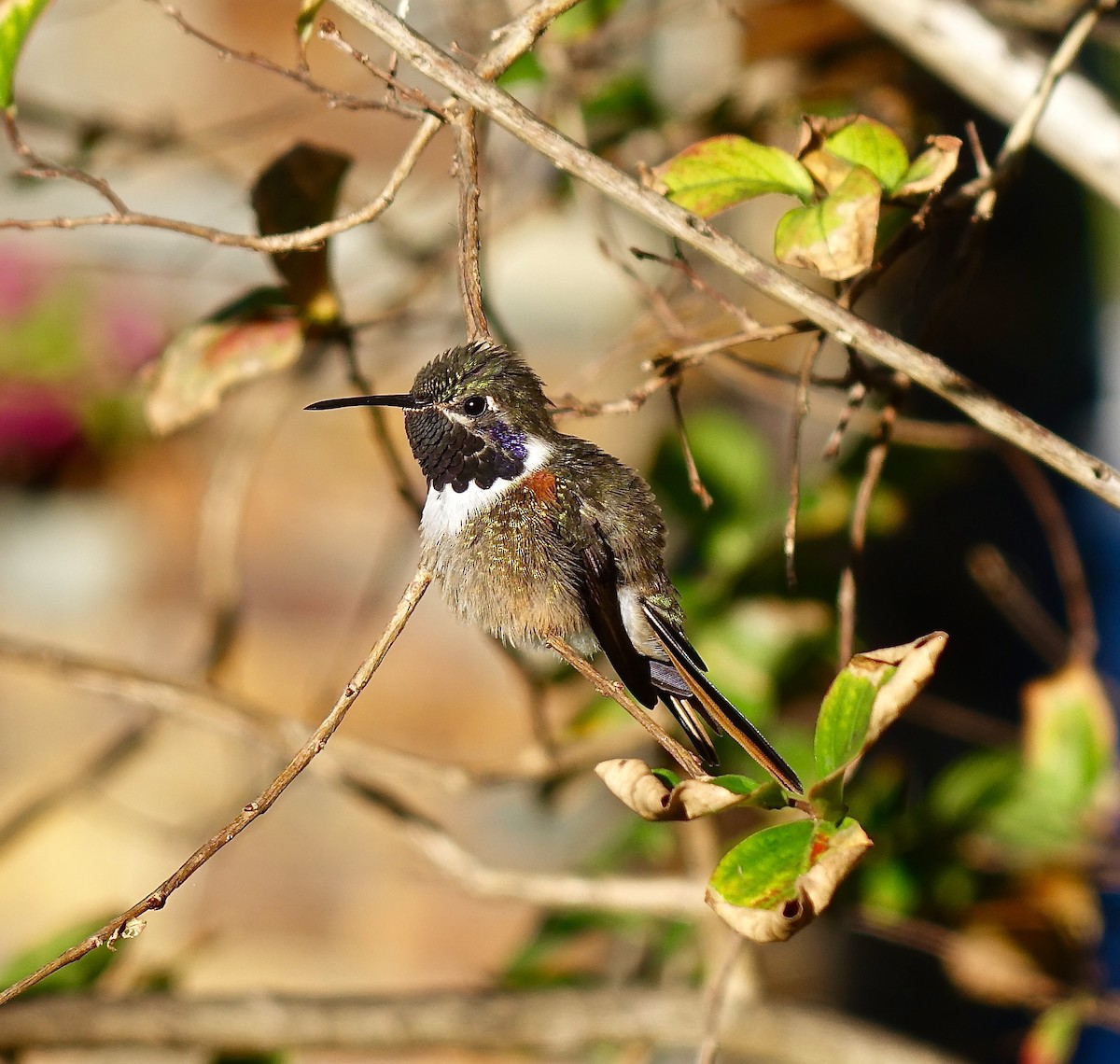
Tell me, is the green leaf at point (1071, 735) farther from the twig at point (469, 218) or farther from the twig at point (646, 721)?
the twig at point (469, 218)

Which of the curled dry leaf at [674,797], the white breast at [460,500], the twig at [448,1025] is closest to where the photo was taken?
the curled dry leaf at [674,797]

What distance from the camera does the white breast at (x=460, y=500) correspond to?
886 mm

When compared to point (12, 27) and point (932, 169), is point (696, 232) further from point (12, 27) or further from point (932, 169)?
point (12, 27)

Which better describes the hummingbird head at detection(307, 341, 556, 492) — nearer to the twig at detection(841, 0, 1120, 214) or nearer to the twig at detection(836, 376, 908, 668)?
the twig at detection(836, 376, 908, 668)

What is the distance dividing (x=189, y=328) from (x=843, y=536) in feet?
2.52

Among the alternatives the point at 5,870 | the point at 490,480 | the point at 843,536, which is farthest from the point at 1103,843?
the point at 5,870

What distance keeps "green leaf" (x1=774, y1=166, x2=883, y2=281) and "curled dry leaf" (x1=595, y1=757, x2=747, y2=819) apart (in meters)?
0.30

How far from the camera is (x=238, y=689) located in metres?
2.50

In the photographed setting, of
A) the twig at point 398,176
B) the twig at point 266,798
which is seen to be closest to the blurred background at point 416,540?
the twig at point 398,176

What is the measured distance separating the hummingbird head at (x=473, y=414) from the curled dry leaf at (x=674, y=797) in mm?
297

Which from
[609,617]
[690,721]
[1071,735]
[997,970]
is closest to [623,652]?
[609,617]

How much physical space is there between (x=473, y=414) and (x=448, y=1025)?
0.66m

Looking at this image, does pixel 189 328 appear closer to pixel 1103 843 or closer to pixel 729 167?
pixel 729 167

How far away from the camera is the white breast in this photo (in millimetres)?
886
